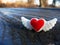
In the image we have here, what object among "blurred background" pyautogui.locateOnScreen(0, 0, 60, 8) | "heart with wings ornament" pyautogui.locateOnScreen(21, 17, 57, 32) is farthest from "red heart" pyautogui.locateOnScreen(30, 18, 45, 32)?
"blurred background" pyautogui.locateOnScreen(0, 0, 60, 8)

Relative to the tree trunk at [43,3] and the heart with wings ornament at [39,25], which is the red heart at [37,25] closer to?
the heart with wings ornament at [39,25]

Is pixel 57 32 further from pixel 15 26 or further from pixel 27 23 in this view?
pixel 15 26

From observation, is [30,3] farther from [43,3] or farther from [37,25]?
[37,25]

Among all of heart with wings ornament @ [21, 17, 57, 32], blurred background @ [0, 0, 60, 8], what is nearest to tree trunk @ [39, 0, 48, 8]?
blurred background @ [0, 0, 60, 8]

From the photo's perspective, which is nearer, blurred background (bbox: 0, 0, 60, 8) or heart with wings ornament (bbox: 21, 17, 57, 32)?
heart with wings ornament (bbox: 21, 17, 57, 32)

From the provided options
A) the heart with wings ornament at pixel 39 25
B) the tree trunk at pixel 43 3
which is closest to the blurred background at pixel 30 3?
the tree trunk at pixel 43 3

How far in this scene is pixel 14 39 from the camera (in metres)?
1.23

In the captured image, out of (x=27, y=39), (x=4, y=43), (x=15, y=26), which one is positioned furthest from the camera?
(x=15, y=26)

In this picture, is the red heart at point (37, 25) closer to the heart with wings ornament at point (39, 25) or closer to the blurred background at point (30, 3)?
the heart with wings ornament at point (39, 25)

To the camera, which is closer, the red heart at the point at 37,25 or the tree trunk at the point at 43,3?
the red heart at the point at 37,25

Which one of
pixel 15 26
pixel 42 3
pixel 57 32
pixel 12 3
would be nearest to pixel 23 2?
pixel 12 3

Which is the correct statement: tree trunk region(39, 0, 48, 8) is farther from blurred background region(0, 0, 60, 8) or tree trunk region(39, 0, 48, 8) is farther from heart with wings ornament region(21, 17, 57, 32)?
heart with wings ornament region(21, 17, 57, 32)

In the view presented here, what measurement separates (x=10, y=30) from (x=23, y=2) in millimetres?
2118

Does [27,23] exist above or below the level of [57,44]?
above
